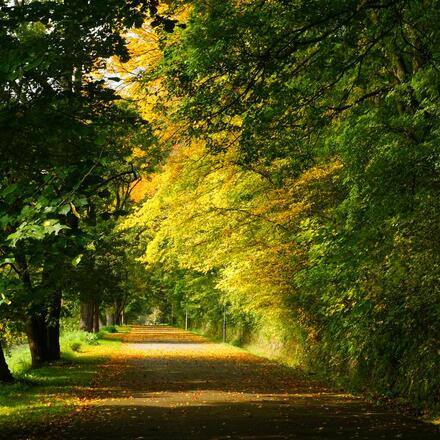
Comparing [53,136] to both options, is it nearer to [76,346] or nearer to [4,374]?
[4,374]

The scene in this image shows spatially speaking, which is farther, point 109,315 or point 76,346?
point 109,315

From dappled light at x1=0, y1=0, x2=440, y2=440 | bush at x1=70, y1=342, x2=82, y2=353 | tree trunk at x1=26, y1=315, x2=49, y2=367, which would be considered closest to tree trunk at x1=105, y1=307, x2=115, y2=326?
bush at x1=70, y1=342, x2=82, y2=353

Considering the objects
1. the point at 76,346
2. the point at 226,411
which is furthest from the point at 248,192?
the point at 76,346

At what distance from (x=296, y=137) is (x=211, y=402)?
6065 mm

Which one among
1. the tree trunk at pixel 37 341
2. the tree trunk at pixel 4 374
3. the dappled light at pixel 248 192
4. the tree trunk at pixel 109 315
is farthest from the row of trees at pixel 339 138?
the tree trunk at pixel 109 315

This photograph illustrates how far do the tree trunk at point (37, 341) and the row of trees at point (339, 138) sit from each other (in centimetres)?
693

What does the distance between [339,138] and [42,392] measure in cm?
923

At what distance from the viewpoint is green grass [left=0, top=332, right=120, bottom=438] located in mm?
11438

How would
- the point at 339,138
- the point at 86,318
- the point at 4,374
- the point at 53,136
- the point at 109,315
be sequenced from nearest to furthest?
the point at 53,136, the point at 339,138, the point at 4,374, the point at 86,318, the point at 109,315

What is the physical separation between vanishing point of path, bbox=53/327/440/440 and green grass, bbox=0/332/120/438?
47 centimetres

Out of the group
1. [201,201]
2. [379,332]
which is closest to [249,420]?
[379,332]

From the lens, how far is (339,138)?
1120cm

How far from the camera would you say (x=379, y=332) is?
13.1 meters

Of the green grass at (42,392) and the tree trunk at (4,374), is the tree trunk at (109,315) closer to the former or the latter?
the green grass at (42,392)
